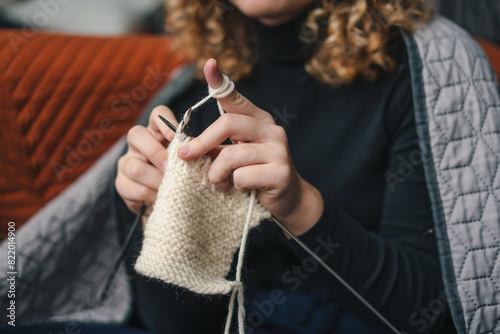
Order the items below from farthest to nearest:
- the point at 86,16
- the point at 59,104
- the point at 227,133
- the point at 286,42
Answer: the point at 86,16, the point at 59,104, the point at 286,42, the point at 227,133

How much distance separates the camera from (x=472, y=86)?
0.62 meters

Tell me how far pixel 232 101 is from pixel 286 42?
0.40m

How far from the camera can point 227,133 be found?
16.3 inches

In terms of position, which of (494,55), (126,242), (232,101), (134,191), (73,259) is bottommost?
(494,55)

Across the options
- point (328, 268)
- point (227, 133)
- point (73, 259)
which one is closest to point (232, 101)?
point (227, 133)

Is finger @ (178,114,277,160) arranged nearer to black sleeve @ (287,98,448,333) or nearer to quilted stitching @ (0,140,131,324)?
black sleeve @ (287,98,448,333)

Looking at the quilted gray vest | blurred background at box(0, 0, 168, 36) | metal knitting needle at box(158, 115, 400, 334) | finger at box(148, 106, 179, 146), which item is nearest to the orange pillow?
the quilted gray vest

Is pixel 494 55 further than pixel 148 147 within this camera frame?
Yes

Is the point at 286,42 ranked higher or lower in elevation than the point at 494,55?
higher

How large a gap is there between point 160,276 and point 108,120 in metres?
0.68

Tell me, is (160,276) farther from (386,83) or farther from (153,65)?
(153,65)

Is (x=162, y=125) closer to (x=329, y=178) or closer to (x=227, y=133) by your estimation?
(x=227, y=133)

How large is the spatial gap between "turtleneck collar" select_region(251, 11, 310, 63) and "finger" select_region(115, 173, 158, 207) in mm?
408

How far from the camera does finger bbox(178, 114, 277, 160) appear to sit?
0.41 metres
